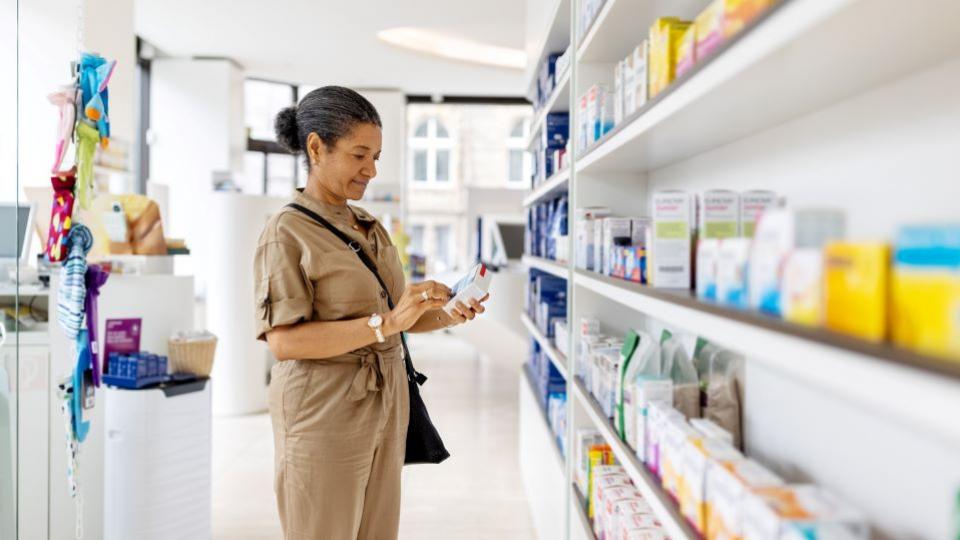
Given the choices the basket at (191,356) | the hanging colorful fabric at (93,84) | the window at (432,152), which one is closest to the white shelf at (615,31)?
the hanging colorful fabric at (93,84)

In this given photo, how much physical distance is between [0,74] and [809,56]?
2513mm

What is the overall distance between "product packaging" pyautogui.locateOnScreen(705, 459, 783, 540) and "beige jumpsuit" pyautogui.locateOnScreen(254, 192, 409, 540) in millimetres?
955

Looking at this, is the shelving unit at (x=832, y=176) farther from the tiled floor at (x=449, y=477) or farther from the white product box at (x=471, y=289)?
the tiled floor at (x=449, y=477)

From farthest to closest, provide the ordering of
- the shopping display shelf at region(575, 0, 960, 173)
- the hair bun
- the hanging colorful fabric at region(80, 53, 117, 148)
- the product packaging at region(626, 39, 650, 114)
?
the hanging colorful fabric at region(80, 53, 117, 148) < the hair bun < the product packaging at region(626, 39, 650, 114) < the shopping display shelf at region(575, 0, 960, 173)

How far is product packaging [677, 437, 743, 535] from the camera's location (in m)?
1.15

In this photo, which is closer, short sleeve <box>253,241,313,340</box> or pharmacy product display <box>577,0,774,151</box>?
pharmacy product display <box>577,0,774,151</box>

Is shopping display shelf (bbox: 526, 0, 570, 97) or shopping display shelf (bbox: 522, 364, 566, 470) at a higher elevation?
shopping display shelf (bbox: 526, 0, 570, 97)

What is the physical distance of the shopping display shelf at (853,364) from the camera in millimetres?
540

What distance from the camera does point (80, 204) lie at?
8.66ft

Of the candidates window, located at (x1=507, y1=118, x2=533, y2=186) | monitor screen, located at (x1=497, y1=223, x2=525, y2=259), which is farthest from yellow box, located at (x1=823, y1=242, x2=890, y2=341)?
window, located at (x1=507, y1=118, x2=533, y2=186)

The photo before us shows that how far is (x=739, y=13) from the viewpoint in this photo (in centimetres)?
97

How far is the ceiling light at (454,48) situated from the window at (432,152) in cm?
1016

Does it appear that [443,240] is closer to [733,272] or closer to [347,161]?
[347,161]

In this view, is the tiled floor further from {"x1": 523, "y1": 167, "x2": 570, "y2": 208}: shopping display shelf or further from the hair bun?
the hair bun
